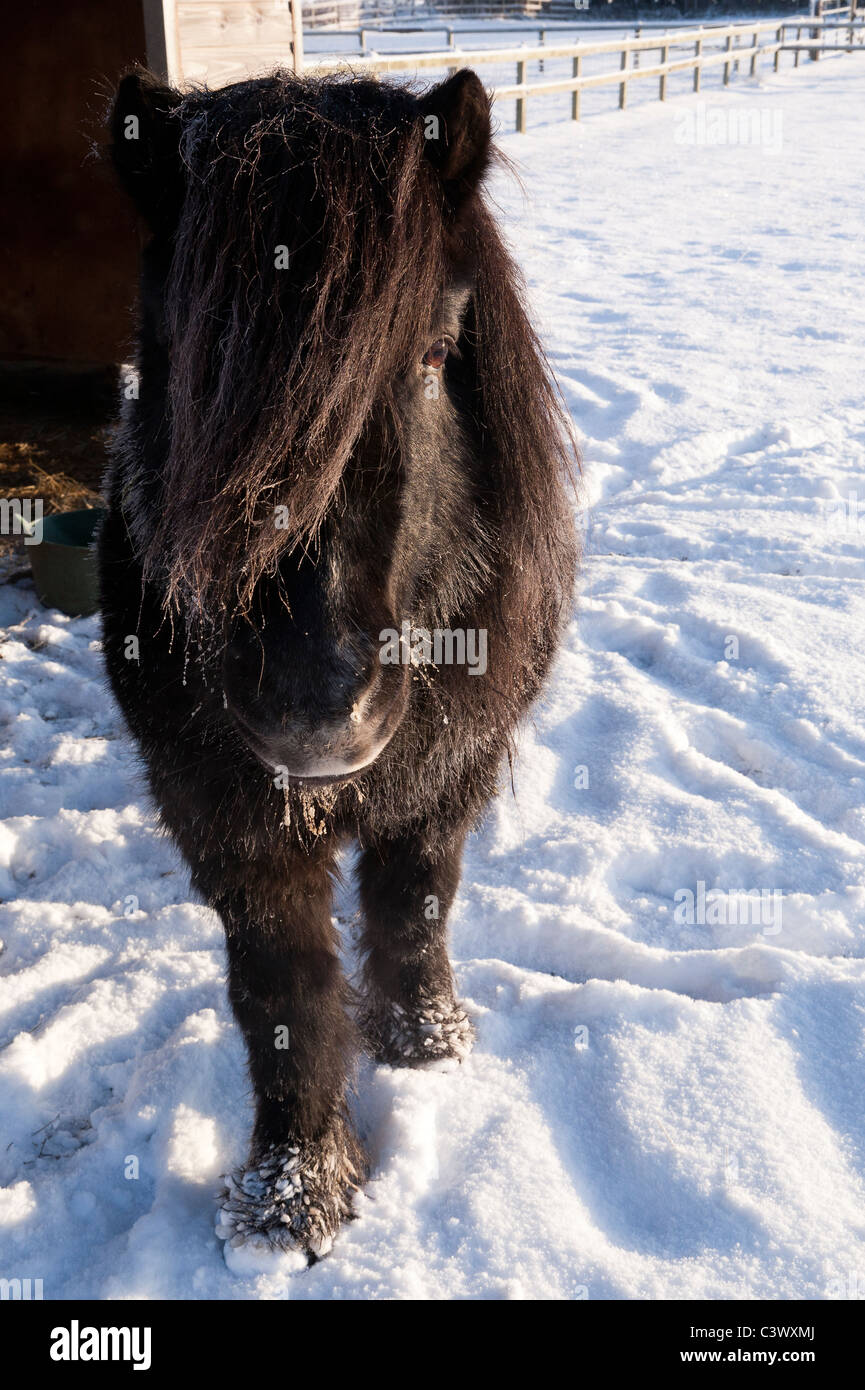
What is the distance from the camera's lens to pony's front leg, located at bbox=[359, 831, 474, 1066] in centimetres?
219

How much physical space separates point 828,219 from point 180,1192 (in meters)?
11.0

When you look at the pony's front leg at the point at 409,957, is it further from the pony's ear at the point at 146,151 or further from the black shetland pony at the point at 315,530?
the pony's ear at the point at 146,151

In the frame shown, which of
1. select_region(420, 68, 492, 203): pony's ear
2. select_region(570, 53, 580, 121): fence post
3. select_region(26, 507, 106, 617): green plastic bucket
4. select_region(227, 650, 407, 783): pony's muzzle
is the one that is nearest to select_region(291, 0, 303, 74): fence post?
select_region(26, 507, 106, 617): green plastic bucket

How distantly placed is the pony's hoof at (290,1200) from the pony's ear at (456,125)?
5.74 ft

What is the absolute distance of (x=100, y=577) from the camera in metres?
1.94

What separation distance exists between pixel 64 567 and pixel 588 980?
2.89 m

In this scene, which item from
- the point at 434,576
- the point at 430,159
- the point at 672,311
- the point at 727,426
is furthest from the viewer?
the point at 672,311

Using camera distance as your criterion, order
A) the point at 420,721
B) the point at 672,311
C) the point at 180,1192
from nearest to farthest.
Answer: the point at 420,721 < the point at 180,1192 < the point at 672,311

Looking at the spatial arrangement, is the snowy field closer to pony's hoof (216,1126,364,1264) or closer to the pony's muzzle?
pony's hoof (216,1126,364,1264)

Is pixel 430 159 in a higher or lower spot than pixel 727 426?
higher

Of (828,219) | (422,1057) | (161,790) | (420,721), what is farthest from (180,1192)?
(828,219)

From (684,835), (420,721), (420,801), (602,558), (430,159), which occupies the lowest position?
(684,835)

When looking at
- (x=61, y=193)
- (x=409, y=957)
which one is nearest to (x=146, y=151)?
(x=409, y=957)

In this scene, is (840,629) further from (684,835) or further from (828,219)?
(828,219)
